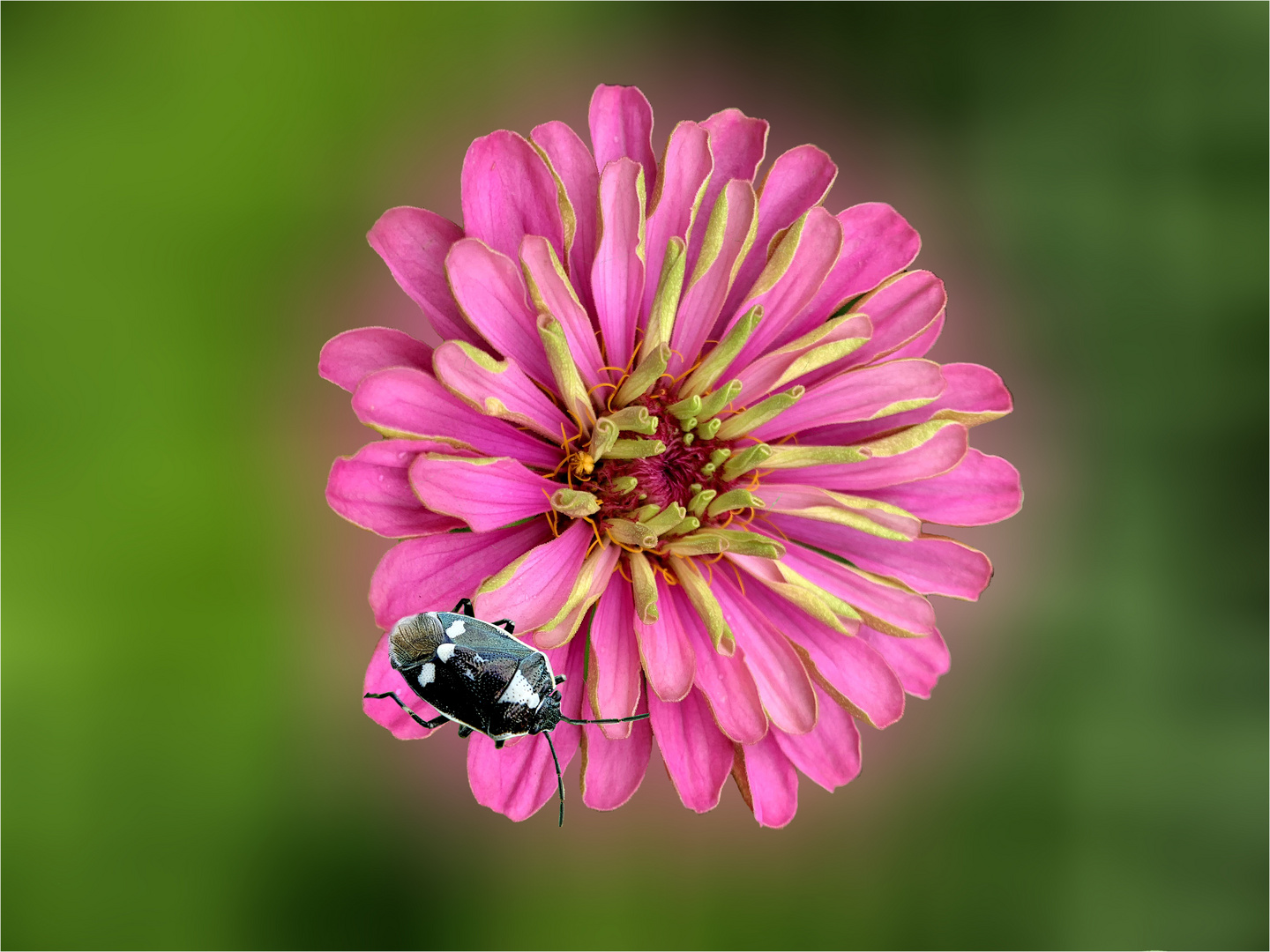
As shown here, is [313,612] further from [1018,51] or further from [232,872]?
[1018,51]

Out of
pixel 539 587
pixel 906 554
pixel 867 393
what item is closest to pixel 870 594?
Answer: pixel 906 554

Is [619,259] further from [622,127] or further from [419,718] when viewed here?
[419,718]

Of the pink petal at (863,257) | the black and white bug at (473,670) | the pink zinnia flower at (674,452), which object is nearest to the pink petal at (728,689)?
the pink zinnia flower at (674,452)

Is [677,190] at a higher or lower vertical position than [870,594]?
higher

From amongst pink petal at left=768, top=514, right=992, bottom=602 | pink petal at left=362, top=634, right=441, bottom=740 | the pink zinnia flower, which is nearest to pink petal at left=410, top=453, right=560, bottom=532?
the pink zinnia flower

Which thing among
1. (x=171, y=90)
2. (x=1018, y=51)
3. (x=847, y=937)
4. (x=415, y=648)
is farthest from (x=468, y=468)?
(x=1018, y=51)

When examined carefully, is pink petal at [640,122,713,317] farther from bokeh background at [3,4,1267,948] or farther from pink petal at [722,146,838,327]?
bokeh background at [3,4,1267,948]

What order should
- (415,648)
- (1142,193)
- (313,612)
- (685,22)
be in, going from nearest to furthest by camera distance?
(415,648), (313,612), (685,22), (1142,193)
